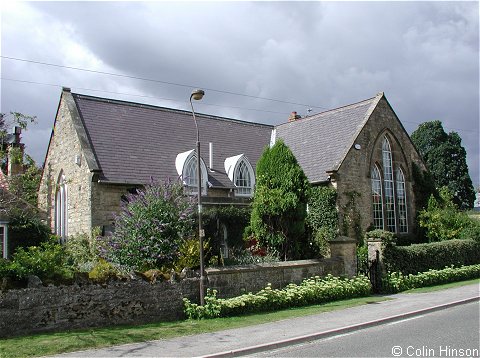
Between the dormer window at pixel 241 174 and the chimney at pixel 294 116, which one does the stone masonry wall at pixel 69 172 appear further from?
the chimney at pixel 294 116

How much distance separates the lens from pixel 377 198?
1008 inches

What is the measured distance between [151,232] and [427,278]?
40.8ft

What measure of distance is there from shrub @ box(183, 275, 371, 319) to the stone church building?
6713 mm

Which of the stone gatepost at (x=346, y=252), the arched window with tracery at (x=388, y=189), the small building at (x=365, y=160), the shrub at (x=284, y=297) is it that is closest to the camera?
the shrub at (x=284, y=297)

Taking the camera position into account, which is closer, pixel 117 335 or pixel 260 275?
pixel 117 335

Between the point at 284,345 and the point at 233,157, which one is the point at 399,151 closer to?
the point at 233,157

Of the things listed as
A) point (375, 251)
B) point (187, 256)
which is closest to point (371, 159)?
point (375, 251)

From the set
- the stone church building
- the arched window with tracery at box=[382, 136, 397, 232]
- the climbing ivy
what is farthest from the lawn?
the arched window with tracery at box=[382, 136, 397, 232]

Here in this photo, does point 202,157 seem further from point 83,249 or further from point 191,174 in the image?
point 83,249

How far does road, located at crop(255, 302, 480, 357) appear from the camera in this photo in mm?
8664

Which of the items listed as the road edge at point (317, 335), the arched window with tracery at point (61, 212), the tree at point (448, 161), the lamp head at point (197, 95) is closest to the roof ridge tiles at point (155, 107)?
the arched window with tracery at point (61, 212)

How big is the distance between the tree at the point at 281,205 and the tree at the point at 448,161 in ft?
121

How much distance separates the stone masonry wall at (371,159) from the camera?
77.4ft

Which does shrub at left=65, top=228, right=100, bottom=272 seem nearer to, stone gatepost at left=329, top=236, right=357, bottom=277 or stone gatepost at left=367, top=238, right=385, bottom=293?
stone gatepost at left=329, top=236, right=357, bottom=277
